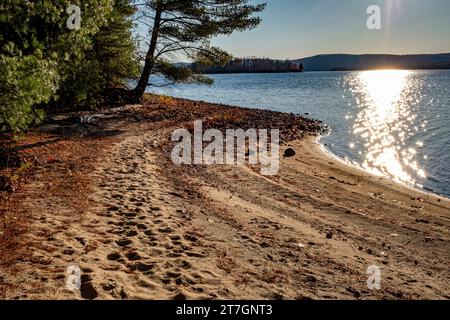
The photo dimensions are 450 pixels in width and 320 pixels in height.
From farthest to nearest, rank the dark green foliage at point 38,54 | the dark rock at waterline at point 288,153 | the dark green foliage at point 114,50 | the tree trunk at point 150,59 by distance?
the tree trunk at point 150,59 → the dark green foliage at point 114,50 → the dark rock at waterline at point 288,153 → the dark green foliage at point 38,54

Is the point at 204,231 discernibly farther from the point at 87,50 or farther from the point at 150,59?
the point at 150,59

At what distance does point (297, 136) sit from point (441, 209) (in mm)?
12531

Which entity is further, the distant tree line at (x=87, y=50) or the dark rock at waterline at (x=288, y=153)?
the dark rock at waterline at (x=288, y=153)

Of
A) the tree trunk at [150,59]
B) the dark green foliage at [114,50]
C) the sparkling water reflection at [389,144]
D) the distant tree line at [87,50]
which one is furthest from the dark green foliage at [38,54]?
the sparkling water reflection at [389,144]

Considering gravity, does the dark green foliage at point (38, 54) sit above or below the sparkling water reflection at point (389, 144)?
above

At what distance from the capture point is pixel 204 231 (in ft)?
27.5

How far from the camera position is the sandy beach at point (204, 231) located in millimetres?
6129

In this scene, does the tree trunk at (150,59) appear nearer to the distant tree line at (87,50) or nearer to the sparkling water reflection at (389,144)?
the distant tree line at (87,50)

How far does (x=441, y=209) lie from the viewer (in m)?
12.6
